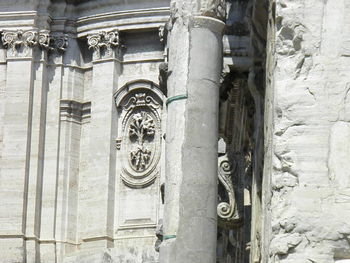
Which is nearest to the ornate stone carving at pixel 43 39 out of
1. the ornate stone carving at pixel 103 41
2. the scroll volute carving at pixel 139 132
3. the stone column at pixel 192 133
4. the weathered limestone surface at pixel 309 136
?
the ornate stone carving at pixel 103 41

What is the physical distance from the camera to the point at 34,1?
39.3 metres

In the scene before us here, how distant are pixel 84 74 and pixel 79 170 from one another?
92.4 inches

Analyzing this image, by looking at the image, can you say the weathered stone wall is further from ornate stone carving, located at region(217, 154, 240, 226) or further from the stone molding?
ornate stone carving, located at region(217, 154, 240, 226)

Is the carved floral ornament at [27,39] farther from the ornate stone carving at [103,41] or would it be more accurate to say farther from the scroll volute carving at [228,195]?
the scroll volute carving at [228,195]

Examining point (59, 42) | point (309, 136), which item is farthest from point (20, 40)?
point (309, 136)

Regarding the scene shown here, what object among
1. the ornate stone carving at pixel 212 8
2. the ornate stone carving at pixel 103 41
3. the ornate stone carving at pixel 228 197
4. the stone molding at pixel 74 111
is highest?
the ornate stone carving at pixel 103 41

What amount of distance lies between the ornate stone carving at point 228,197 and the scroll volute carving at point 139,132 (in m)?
20.8

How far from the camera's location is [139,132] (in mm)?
38250

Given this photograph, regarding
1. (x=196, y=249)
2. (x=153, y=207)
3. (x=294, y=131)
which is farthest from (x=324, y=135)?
(x=153, y=207)

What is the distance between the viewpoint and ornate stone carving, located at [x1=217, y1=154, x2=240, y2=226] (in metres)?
15.8

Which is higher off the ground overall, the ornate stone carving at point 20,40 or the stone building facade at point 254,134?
the ornate stone carving at point 20,40

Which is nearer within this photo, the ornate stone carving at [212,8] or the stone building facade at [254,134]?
the stone building facade at [254,134]

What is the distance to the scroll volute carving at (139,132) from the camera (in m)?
37.9

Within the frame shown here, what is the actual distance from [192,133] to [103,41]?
25997mm
